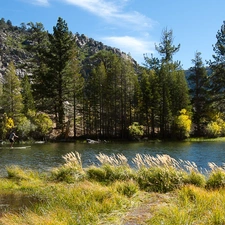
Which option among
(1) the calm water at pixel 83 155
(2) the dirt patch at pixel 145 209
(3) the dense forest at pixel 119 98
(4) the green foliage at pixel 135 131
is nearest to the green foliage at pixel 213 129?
(3) the dense forest at pixel 119 98

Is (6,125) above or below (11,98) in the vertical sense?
below

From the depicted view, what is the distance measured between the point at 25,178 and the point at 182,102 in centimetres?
4562

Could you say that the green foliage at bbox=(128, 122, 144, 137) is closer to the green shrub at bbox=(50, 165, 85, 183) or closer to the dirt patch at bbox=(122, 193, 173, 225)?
the green shrub at bbox=(50, 165, 85, 183)

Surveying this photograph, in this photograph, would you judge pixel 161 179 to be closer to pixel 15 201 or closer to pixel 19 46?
pixel 15 201

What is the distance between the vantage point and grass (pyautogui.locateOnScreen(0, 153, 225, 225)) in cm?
614

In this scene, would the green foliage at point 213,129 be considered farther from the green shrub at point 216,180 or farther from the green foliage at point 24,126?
the green shrub at point 216,180

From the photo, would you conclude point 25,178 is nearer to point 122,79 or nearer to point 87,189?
point 87,189

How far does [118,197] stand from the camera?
8.06 metres

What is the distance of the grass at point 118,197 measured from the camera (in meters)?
6.14

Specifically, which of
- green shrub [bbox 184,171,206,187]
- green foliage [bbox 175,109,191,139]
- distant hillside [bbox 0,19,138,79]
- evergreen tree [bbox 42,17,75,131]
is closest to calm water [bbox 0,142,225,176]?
green shrub [bbox 184,171,206,187]

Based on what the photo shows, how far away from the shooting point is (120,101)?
185 ft

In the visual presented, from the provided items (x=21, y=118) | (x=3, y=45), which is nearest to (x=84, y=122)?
(x=21, y=118)

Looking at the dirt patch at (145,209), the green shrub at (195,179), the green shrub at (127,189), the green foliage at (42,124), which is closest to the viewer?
the dirt patch at (145,209)

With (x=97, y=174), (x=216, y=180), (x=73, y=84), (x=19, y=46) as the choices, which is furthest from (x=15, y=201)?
(x=19, y=46)
